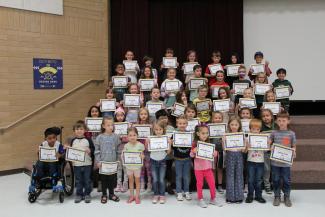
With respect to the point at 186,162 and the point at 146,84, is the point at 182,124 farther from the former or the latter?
the point at 146,84

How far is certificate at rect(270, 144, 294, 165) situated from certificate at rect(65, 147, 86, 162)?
2.56 m

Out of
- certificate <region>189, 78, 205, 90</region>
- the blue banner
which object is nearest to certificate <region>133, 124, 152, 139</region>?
certificate <region>189, 78, 205, 90</region>

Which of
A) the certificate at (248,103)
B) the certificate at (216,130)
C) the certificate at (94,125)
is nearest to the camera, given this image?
the certificate at (216,130)

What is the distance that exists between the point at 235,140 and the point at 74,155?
2213 mm

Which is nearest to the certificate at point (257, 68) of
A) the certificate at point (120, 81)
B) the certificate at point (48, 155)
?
the certificate at point (120, 81)

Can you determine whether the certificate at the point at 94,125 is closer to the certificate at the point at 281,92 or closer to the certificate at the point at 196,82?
the certificate at the point at 196,82

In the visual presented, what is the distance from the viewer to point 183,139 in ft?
16.6

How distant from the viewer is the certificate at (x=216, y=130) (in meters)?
5.33

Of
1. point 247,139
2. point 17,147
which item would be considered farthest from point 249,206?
point 17,147

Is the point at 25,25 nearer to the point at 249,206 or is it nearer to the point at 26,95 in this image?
the point at 26,95

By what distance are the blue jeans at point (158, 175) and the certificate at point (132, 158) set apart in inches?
9.8

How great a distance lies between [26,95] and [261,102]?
4.64 m

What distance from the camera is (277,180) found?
493 centimetres

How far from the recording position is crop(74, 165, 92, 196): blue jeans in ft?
16.9
